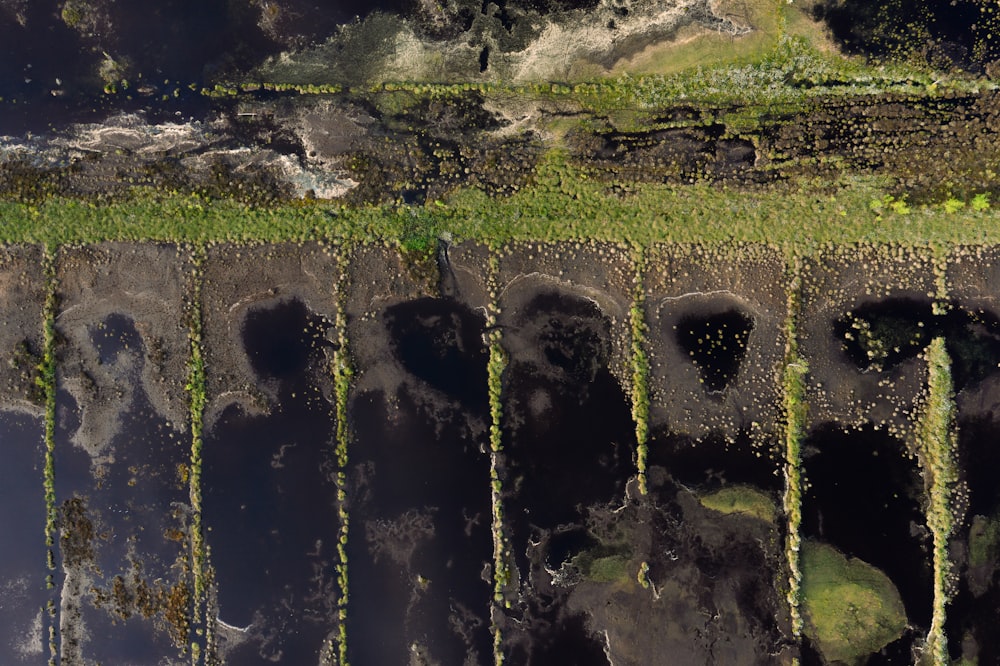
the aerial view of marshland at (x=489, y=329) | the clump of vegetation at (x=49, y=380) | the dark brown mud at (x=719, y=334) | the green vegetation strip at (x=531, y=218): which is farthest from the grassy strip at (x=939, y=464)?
the clump of vegetation at (x=49, y=380)

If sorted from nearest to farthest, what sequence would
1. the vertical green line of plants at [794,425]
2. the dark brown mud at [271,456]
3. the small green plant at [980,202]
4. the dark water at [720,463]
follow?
1. the small green plant at [980,202]
2. the vertical green line of plants at [794,425]
3. the dark water at [720,463]
4. the dark brown mud at [271,456]

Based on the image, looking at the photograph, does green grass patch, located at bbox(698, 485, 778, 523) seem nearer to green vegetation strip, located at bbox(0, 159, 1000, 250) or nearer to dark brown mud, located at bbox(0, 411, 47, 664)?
green vegetation strip, located at bbox(0, 159, 1000, 250)

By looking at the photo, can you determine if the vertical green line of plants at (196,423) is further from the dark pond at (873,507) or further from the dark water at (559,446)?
the dark pond at (873,507)

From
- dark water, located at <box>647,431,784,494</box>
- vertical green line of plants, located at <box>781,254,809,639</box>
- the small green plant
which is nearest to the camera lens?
the small green plant

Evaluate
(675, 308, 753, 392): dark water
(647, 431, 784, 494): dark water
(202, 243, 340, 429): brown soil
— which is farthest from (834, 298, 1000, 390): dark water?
(202, 243, 340, 429): brown soil

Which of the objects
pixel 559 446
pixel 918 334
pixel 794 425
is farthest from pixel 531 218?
pixel 918 334

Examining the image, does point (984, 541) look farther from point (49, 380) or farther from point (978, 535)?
point (49, 380)

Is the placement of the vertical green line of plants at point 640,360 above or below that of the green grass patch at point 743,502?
above
